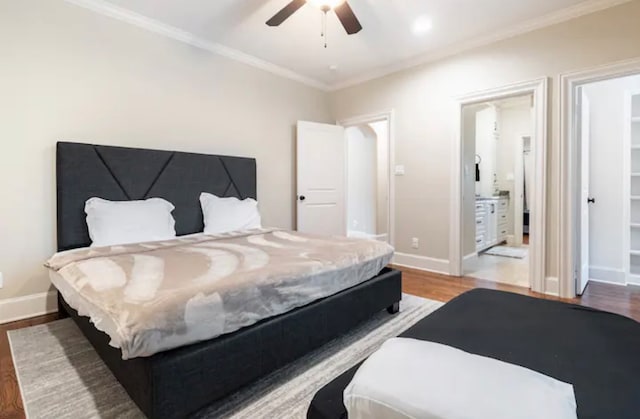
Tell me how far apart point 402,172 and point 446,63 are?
4.56ft

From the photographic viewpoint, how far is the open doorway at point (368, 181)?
20.5ft

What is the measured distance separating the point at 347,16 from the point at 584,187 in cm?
291

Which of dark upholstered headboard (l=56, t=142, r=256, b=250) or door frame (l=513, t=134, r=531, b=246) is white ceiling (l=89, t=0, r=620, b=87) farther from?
door frame (l=513, t=134, r=531, b=246)

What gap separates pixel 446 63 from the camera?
3.86 metres

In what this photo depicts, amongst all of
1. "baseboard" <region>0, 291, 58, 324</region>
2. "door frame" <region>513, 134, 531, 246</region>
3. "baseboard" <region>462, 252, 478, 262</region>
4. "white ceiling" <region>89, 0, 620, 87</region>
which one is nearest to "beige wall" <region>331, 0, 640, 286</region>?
"white ceiling" <region>89, 0, 620, 87</region>

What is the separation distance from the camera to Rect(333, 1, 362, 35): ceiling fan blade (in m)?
2.45

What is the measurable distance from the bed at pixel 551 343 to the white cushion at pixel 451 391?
0.49 ft

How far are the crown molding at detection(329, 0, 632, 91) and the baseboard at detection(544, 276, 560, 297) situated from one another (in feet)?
8.08

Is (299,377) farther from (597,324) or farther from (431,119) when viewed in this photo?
(431,119)

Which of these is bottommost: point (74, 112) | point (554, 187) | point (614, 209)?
point (614, 209)

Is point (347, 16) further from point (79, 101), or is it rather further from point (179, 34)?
point (79, 101)

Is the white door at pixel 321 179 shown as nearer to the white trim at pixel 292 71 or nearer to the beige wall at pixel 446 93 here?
the beige wall at pixel 446 93

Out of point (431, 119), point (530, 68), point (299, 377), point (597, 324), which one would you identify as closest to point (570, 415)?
point (597, 324)

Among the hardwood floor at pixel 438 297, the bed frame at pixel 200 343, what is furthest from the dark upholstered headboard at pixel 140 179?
the hardwood floor at pixel 438 297
